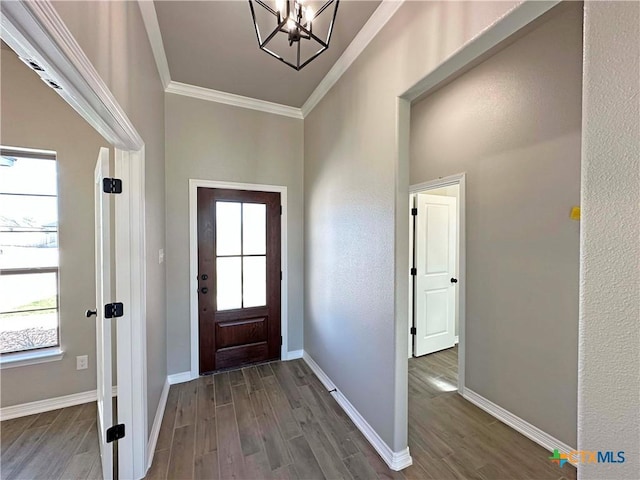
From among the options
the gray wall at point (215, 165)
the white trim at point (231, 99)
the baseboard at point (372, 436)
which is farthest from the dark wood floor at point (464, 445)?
the white trim at point (231, 99)

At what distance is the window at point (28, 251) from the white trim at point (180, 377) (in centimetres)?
98

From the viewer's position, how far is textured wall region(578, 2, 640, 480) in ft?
1.73

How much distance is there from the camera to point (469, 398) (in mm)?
2307

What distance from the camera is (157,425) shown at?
189 cm

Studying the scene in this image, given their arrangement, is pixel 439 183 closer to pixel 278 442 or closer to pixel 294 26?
pixel 294 26

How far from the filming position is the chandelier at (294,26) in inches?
41.0

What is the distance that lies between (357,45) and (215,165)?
173cm

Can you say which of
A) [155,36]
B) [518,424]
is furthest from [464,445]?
[155,36]

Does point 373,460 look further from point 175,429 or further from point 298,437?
point 175,429

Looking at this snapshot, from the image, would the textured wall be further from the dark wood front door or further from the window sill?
the window sill

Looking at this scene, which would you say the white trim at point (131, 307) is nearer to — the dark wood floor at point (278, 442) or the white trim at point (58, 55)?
the dark wood floor at point (278, 442)

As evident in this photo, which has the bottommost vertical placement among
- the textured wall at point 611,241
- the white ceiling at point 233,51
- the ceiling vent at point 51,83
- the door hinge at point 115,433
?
the door hinge at point 115,433

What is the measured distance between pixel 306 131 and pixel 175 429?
306 centimetres

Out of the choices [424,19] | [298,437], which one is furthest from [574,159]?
[298,437]
